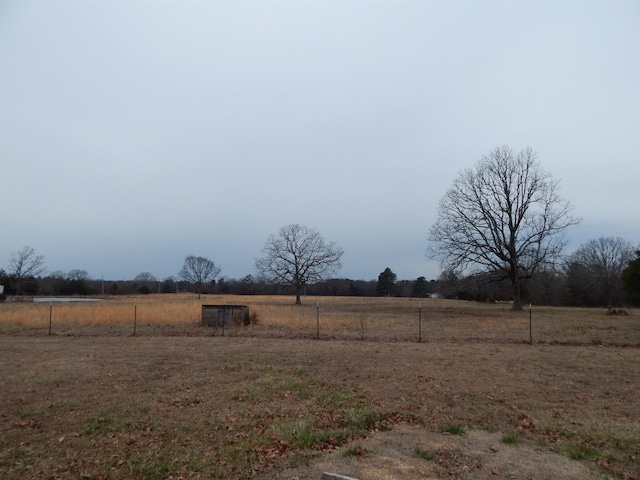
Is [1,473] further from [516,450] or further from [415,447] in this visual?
[516,450]

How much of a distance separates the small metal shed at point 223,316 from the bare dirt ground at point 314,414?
6806 millimetres

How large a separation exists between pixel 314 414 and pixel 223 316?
13.5 m

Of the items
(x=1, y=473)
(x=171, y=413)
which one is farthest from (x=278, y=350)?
(x=1, y=473)

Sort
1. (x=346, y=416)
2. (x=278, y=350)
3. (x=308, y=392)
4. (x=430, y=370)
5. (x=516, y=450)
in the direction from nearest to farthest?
1. (x=516, y=450)
2. (x=346, y=416)
3. (x=308, y=392)
4. (x=430, y=370)
5. (x=278, y=350)

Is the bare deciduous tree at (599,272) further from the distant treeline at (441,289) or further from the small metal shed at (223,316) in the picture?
the small metal shed at (223,316)

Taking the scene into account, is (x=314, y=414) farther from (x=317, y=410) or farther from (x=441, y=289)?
(x=441, y=289)

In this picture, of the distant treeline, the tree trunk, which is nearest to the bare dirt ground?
the tree trunk

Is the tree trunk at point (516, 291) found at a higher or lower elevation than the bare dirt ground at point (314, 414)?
higher

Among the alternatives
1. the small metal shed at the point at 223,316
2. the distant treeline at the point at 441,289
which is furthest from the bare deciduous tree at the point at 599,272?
the small metal shed at the point at 223,316

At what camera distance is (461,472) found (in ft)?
15.7

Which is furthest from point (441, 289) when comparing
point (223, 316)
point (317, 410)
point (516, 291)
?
point (317, 410)

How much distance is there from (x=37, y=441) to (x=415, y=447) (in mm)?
5086

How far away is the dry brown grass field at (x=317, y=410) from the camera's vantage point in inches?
200

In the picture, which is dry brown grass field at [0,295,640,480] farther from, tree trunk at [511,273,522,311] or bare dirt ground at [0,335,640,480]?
tree trunk at [511,273,522,311]
